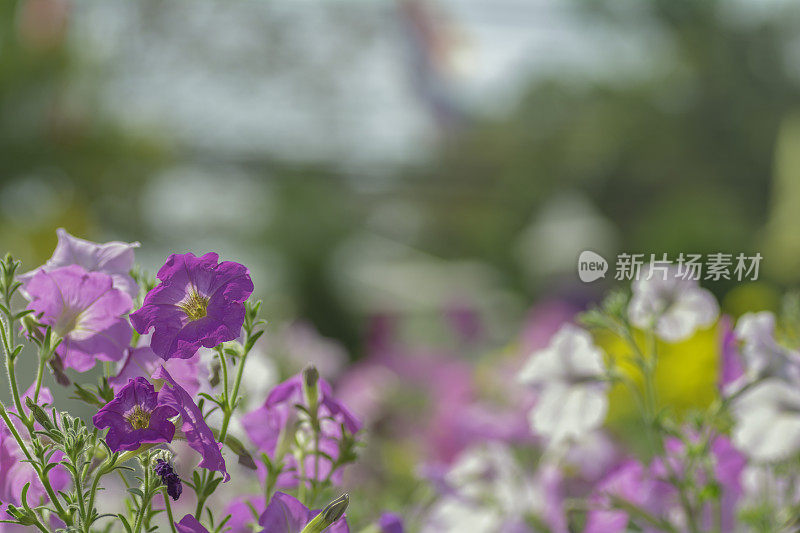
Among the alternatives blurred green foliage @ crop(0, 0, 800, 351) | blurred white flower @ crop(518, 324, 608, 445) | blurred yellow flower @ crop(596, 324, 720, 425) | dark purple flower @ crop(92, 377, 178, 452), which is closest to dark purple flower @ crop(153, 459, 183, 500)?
dark purple flower @ crop(92, 377, 178, 452)

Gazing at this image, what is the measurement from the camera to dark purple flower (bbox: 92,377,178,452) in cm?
39

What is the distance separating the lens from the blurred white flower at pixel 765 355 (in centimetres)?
57

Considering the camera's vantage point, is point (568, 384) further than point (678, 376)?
No

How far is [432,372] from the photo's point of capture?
2236 mm

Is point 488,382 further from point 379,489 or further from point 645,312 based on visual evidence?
point 645,312

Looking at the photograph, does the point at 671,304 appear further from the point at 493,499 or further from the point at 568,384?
the point at 493,499

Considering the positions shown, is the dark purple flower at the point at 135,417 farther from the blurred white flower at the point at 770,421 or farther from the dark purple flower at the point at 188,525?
the blurred white flower at the point at 770,421

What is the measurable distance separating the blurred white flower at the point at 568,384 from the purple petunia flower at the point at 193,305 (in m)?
0.29

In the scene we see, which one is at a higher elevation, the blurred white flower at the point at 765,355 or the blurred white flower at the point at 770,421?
the blurred white flower at the point at 765,355

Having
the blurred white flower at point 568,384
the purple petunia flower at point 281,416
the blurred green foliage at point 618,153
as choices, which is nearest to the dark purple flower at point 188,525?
the purple petunia flower at point 281,416

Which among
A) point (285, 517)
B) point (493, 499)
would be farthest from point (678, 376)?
point (285, 517)

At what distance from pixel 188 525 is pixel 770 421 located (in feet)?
1.23

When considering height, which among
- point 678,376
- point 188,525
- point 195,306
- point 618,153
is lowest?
point 188,525

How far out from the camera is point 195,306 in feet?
1.41
